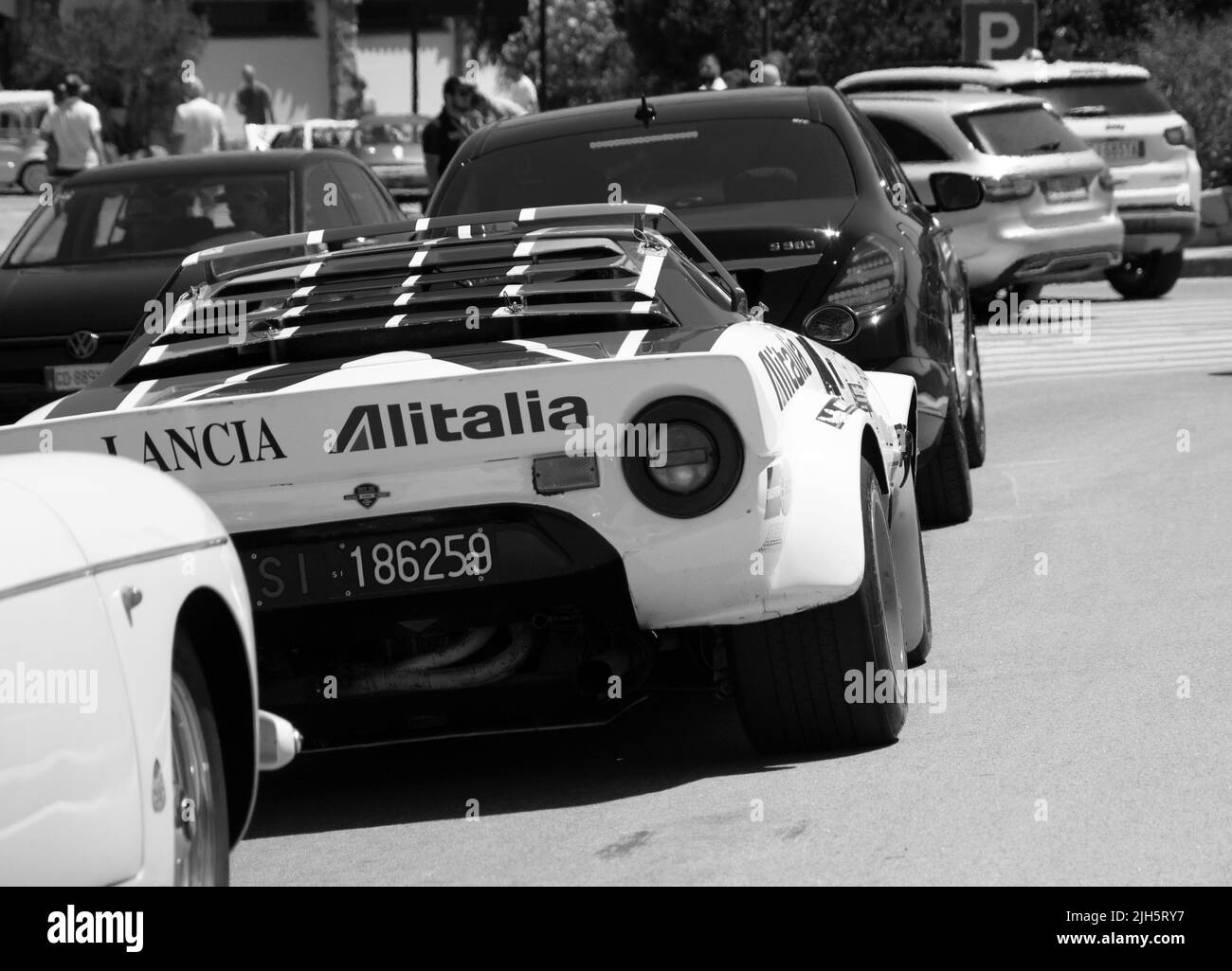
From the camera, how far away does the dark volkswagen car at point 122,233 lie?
433 inches

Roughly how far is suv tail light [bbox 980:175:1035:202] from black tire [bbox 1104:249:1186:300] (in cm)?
332

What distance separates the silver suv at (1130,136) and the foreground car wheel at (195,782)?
50.7ft

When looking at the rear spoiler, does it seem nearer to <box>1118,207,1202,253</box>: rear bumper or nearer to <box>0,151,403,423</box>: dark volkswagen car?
<box>0,151,403,423</box>: dark volkswagen car

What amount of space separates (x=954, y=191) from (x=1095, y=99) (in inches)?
418

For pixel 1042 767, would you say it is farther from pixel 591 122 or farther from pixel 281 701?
pixel 591 122

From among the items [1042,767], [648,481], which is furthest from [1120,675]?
[648,481]

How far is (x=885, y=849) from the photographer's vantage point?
→ 4.55 metres

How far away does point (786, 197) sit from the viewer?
319 inches

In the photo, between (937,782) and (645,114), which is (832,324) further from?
(937,782)

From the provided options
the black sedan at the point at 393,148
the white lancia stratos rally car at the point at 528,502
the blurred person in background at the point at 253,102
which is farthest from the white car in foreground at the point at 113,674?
the black sedan at the point at 393,148

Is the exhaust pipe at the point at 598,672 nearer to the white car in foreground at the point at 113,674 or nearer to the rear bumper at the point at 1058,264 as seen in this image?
the white car in foreground at the point at 113,674

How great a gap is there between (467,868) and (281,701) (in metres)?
0.74

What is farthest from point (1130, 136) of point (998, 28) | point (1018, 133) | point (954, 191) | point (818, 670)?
point (818, 670)
